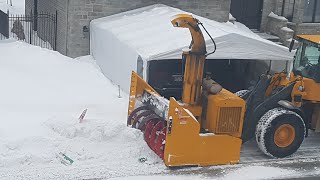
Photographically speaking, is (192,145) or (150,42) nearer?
(192,145)

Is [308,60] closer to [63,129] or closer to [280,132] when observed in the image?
[280,132]

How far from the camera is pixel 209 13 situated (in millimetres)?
18250

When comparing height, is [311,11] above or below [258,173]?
above

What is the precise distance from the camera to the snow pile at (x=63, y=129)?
927 cm

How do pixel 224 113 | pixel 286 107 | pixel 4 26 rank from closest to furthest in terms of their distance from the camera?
pixel 224 113
pixel 286 107
pixel 4 26

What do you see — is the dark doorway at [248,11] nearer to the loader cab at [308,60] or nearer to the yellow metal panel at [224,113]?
the loader cab at [308,60]

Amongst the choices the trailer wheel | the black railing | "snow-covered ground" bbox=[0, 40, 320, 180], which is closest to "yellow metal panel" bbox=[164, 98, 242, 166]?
"snow-covered ground" bbox=[0, 40, 320, 180]

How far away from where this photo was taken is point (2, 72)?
1443cm

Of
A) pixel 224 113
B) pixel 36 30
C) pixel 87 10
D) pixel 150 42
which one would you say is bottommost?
pixel 36 30

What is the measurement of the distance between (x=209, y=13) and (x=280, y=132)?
8.67 m

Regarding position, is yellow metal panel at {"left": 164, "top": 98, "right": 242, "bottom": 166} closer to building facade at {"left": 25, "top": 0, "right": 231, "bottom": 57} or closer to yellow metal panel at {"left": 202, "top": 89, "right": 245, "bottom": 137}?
yellow metal panel at {"left": 202, "top": 89, "right": 245, "bottom": 137}

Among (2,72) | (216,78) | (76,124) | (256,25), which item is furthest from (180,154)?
(256,25)

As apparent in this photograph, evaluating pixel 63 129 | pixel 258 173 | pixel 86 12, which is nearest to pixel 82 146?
pixel 63 129

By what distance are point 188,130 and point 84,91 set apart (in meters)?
4.96
